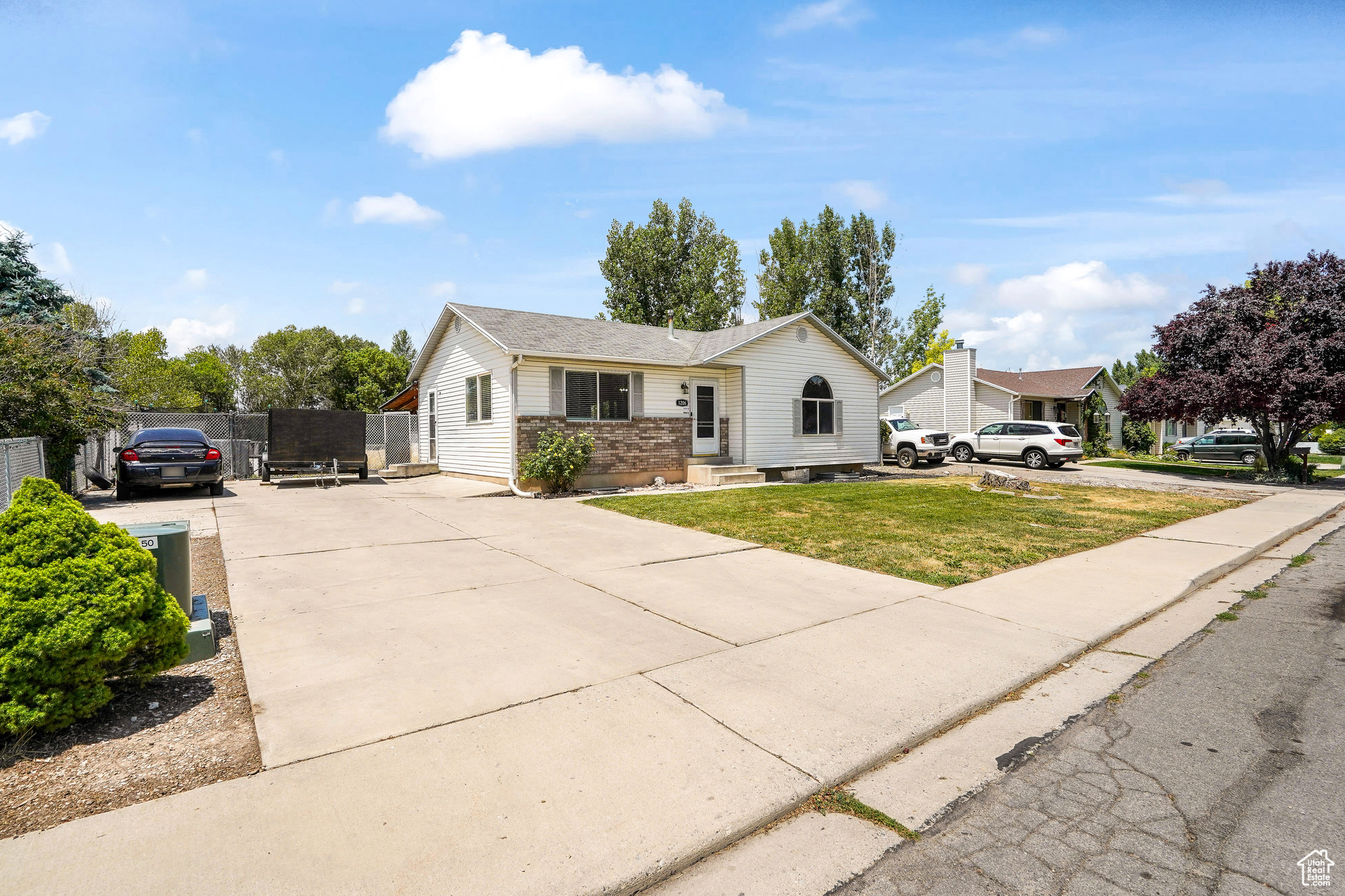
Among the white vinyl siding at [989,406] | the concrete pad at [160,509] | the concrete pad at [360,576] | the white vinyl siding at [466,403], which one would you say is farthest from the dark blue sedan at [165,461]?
the white vinyl siding at [989,406]

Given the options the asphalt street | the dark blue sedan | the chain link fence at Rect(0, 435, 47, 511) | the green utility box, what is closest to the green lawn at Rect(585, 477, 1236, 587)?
the asphalt street

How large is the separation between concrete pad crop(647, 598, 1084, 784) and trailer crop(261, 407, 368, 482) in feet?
49.8

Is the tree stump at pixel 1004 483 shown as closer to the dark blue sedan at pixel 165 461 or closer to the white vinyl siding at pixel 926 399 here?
the white vinyl siding at pixel 926 399

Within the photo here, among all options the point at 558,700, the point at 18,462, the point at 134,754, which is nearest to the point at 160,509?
the point at 18,462

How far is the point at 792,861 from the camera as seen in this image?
106 inches

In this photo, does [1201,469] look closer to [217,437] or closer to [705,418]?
[705,418]

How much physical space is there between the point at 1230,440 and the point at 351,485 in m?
34.4

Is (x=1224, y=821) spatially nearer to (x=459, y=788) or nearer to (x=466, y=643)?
(x=459, y=788)

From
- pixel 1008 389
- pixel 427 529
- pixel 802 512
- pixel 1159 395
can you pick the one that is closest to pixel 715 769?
pixel 427 529

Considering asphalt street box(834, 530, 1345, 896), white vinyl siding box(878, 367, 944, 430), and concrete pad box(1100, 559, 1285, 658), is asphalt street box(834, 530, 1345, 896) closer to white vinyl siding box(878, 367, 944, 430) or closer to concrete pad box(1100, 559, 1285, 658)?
concrete pad box(1100, 559, 1285, 658)

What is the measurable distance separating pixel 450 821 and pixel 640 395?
14609 mm

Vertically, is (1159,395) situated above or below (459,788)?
above

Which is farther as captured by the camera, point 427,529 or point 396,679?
Result: point 427,529

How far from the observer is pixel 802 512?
12.1 metres
